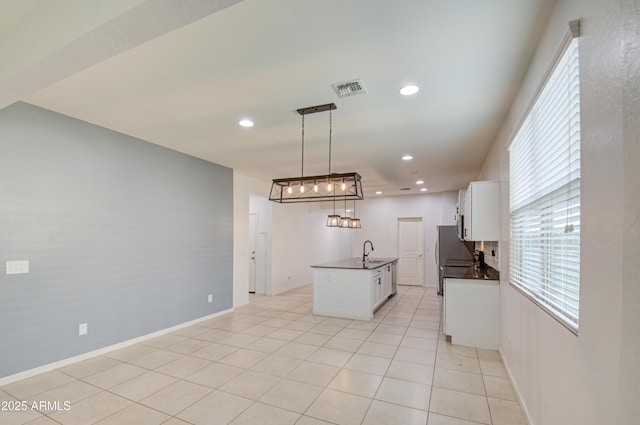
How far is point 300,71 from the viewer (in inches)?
97.3

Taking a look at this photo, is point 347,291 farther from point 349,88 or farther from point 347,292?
point 349,88

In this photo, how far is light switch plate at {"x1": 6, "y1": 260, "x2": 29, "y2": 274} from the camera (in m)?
2.99

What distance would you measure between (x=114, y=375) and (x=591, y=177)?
418 centimetres

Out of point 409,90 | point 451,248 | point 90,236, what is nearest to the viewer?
point 409,90

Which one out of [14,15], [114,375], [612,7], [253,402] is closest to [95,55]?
[14,15]

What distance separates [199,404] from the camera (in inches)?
103

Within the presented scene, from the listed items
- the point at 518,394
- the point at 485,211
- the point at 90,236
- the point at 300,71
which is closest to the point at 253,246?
the point at 90,236

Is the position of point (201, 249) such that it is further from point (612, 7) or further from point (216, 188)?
point (612, 7)

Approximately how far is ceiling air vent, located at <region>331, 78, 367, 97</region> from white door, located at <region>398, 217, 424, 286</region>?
274 inches

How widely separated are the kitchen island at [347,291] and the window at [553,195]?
2759 mm

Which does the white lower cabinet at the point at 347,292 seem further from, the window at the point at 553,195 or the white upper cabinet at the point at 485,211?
the window at the point at 553,195

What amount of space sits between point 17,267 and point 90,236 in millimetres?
725

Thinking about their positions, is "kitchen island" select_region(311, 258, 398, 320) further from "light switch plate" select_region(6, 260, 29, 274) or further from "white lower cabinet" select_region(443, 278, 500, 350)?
"light switch plate" select_region(6, 260, 29, 274)

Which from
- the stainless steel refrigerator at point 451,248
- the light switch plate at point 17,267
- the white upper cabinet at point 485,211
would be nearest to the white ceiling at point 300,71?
the white upper cabinet at point 485,211
